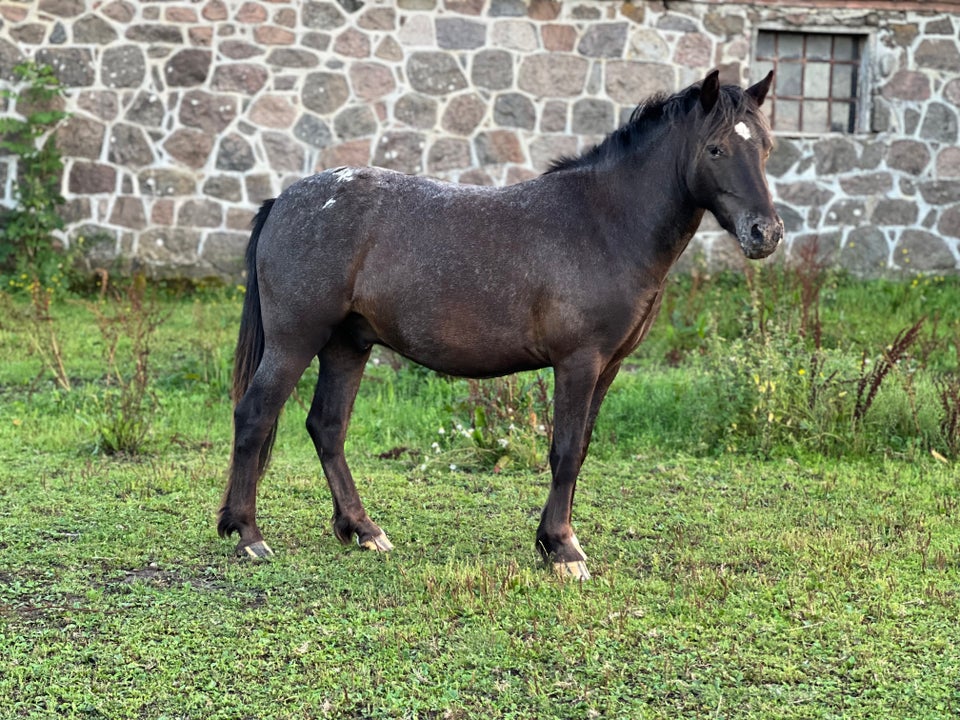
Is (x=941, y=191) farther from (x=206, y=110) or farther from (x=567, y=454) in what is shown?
(x=567, y=454)

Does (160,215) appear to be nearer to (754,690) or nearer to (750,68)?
(750,68)

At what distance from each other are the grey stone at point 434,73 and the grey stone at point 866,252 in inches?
186

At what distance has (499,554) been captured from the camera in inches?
225

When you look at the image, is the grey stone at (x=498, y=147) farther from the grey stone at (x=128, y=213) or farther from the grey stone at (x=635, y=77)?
the grey stone at (x=128, y=213)

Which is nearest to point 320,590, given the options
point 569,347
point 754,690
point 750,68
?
point 569,347

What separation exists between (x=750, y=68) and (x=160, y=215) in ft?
22.4

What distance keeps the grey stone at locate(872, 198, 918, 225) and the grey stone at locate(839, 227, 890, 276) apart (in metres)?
0.14

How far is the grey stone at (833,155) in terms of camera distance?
13.4m

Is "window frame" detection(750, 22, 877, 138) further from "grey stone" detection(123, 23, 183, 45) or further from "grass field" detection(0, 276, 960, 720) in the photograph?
"grey stone" detection(123, 23, 183, 45)

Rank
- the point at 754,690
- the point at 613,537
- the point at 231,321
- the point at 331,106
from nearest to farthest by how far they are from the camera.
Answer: the point at 754,690, the point at 613,537, the point at 231,321, the point at 331,106

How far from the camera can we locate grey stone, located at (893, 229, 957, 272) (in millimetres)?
13500

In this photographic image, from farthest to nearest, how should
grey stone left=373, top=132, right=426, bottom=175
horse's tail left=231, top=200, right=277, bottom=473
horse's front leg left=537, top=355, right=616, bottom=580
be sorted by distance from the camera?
grey stone left=373, top=132, right=426, bottom=175
horse's tail left=231, top=200, right=277, bottom=473
horse's front leg left=537, top=355, right=616, bottom=580

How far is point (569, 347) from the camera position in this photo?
17.1 ft

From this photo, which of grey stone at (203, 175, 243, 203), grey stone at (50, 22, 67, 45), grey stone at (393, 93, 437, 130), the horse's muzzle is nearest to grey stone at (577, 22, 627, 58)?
grey stone at (393, 93, 437, 130)
